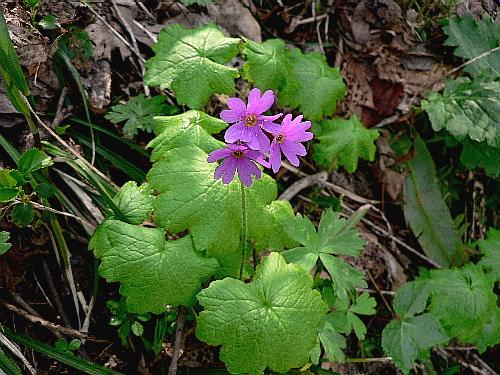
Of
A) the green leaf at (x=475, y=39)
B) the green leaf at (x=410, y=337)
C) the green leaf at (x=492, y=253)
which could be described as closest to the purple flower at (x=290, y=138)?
the green leaf at (x=410, y=337)

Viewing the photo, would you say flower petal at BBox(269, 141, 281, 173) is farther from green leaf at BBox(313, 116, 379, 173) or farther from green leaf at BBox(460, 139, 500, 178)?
green leaf at BBox(460, 139, 500, 178)

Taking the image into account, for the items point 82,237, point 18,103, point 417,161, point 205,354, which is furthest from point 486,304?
point 18,103

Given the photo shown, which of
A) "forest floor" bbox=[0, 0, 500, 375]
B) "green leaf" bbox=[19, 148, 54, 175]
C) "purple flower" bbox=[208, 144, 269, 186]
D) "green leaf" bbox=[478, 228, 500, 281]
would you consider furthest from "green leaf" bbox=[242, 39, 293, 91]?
"green leaf" bbox=[478, 228, 500, 281]

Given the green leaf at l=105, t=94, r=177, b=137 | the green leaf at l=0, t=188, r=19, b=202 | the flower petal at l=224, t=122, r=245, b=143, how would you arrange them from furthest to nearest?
the green leaf at l=105, t=94, r=177, b=137, the green leaf at l=0, t=188, r=19, b=202, the flower petal at l=224, t=122, r=245, b=143

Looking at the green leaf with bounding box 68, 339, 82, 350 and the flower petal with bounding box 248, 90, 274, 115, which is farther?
the green leaf with bounding box 68, 339, 82, 350

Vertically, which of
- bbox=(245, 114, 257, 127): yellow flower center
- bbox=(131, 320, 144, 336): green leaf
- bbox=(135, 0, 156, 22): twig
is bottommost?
bbox=(131, 320, 144, 336): green leaf

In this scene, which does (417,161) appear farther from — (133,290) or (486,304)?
(133,290)
